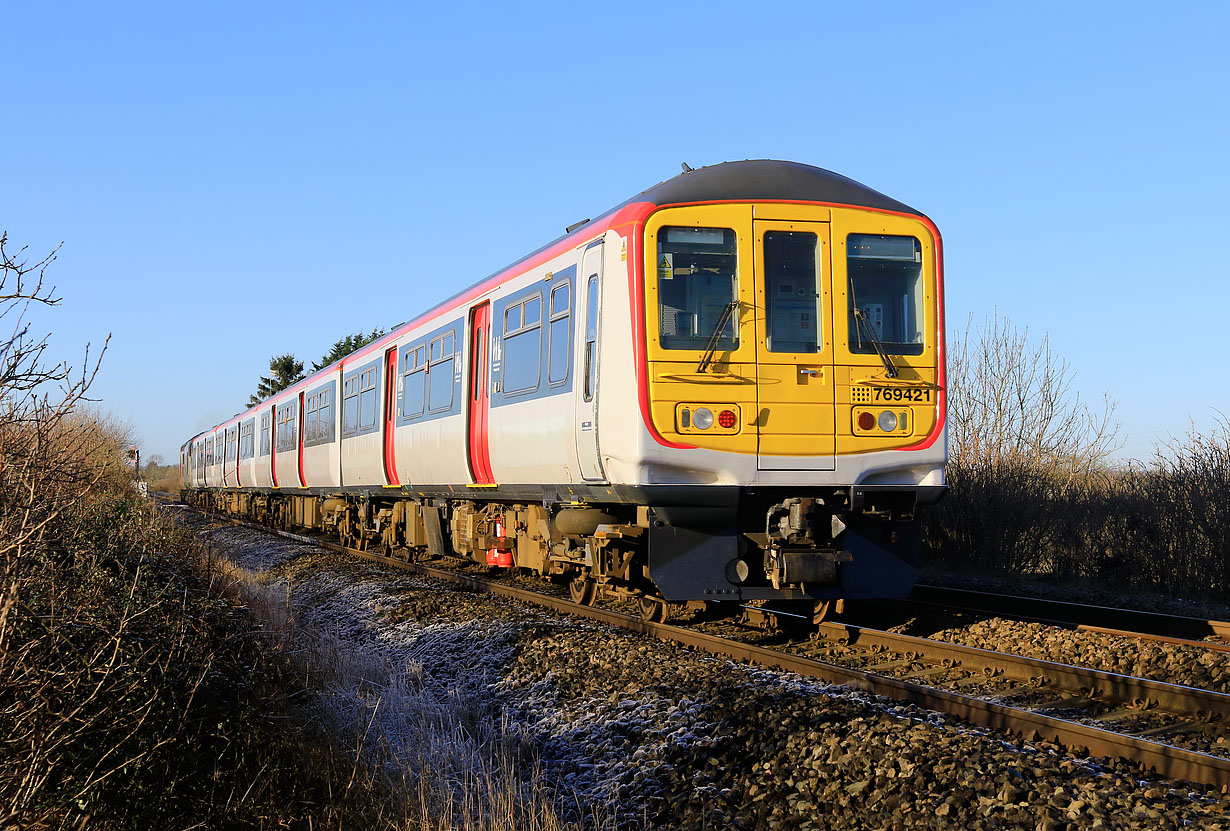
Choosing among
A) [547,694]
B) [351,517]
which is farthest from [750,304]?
[351,517]

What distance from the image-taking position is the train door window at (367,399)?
1603cm

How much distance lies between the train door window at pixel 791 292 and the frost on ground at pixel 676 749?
232cm

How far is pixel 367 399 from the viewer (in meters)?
16.4

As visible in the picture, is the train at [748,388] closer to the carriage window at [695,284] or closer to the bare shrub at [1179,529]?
the carriage window at [695,284]

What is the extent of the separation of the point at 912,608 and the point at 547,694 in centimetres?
437

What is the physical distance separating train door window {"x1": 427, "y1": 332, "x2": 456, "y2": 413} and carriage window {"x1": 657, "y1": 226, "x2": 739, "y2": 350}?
16.3 ft

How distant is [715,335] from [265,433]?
846 inches

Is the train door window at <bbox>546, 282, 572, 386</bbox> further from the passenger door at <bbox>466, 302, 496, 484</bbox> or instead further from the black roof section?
the passenger door at <bbox>466, 302, 496, 484</bbox>

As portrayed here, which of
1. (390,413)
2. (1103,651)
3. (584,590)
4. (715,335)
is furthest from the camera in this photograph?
(390,413)

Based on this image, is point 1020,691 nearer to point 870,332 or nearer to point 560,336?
point 870,332

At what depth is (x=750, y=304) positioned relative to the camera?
24.9ft

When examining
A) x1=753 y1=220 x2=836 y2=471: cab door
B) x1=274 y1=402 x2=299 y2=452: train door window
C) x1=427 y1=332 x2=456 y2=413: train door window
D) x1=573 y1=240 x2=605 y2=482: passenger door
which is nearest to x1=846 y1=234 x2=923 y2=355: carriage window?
x1=753 y1=220 x2=836 y2=471: cab door

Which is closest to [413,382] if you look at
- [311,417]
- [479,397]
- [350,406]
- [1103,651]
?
[479,397]

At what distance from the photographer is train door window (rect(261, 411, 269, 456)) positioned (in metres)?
26.5
